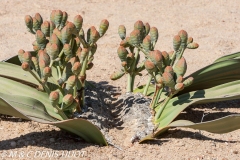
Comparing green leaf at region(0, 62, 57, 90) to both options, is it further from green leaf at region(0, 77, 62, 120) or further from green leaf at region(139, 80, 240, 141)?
green leaf at region(139, 80, 240, 141)

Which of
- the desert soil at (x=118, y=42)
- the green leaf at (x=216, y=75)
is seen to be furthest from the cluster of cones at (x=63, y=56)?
the green leaf at (x=216, y=75)

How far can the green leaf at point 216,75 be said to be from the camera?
178 cm

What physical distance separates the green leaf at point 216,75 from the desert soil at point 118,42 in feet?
0.38

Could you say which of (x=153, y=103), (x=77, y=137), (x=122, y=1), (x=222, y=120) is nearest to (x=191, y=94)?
(x=153, y=103)

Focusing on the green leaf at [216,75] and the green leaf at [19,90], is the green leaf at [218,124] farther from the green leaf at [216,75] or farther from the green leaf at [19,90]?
the green leaf at [19,90]

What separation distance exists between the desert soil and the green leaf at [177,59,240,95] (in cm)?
12

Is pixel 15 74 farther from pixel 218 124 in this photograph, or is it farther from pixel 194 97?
pixel 218 124

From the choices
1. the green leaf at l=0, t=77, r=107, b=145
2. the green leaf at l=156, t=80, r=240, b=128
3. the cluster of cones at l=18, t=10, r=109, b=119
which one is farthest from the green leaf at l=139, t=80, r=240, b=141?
the cluster of cones at l=18, t=10, r=109, b=119

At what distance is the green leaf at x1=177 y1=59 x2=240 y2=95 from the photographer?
178cm

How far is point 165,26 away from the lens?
3035mm

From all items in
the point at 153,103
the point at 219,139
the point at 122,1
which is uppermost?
the point at 122,1

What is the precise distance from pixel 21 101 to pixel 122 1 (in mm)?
2097

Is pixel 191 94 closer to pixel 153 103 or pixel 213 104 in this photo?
pixel 153 103

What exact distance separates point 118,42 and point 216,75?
1.03 m
